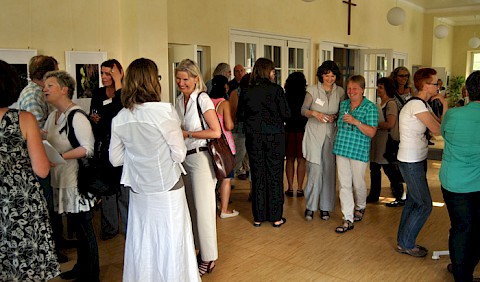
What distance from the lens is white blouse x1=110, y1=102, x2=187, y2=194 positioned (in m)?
2.49

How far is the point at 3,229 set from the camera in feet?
7.18

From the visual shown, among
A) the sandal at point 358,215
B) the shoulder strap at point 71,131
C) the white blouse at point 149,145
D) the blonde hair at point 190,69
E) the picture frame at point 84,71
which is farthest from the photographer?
the picture frame at point 84,71

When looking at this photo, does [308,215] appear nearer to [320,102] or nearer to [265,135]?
[265,135]

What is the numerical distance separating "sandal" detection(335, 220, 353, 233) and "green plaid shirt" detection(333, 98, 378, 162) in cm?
67

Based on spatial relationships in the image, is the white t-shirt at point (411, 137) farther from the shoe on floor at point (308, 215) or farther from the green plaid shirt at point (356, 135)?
the shoe on floor at point (308, 215)

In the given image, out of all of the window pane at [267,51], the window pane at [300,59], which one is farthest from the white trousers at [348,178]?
the window pane at [300,59]

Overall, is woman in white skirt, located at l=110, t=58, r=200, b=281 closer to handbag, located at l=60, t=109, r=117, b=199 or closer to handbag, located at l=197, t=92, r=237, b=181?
handbag, located at l=60, t=109, r=117, b=199

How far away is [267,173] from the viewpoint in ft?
14.0

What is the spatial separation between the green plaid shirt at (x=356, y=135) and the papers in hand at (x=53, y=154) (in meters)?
2.47

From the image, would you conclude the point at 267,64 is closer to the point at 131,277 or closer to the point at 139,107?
the point at 139,107

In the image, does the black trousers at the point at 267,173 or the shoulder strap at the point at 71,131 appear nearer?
the shoulder strap at the point at 71,131

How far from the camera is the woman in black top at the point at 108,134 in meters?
2.91

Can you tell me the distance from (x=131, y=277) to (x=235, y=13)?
536 cm

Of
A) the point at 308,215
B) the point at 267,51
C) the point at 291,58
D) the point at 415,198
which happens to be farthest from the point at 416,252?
the point at 291,58
